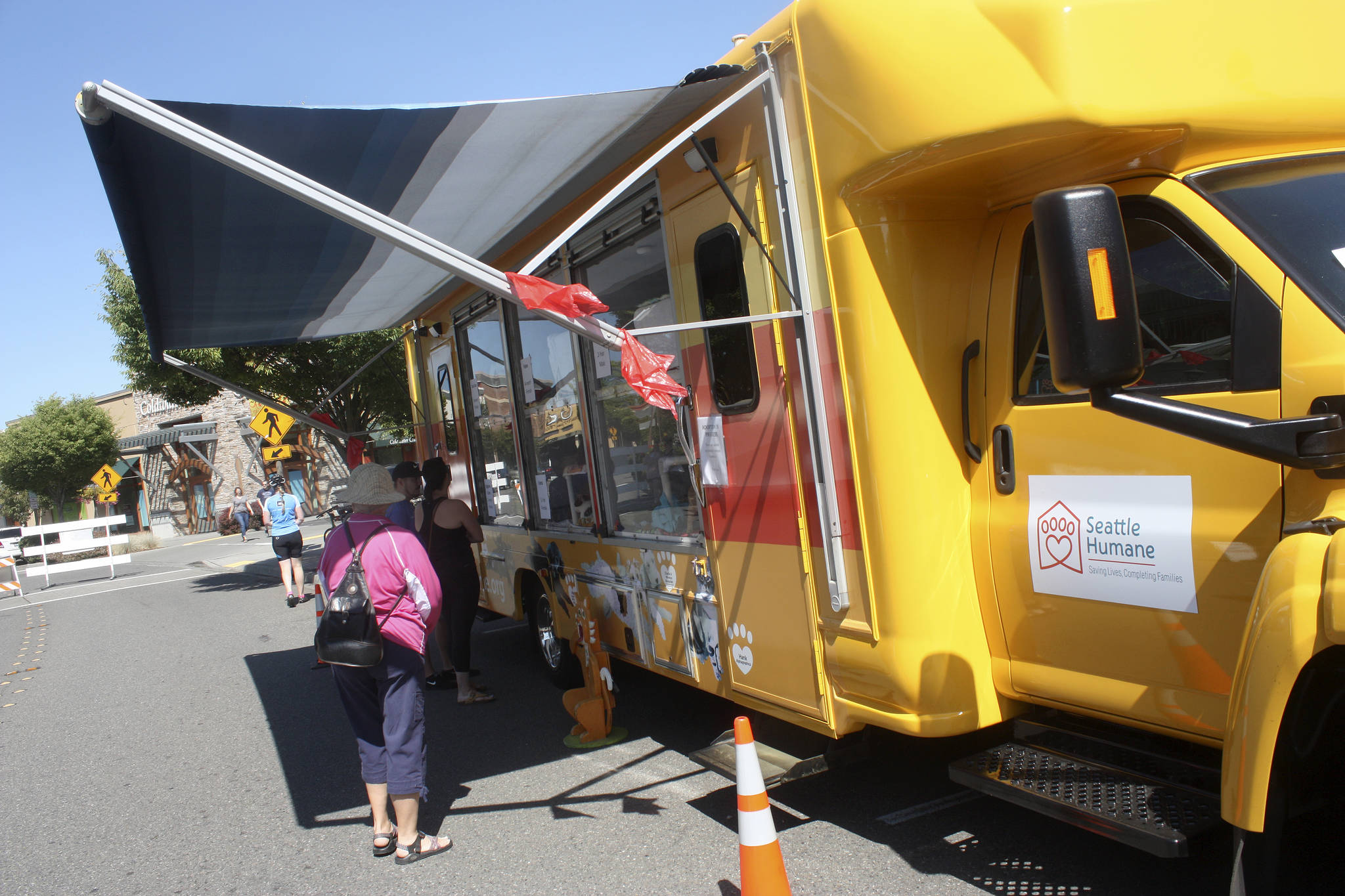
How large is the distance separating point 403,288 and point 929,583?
4725mm

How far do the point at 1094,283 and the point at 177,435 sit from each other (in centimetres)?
3715

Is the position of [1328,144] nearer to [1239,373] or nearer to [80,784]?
[1239,373]

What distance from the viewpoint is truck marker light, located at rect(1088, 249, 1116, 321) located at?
190cm

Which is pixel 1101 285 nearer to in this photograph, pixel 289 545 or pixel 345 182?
pixel 345 182

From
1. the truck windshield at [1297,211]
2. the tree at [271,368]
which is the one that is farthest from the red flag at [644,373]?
the tree at [271,368]

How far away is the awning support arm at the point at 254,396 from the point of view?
6629mm

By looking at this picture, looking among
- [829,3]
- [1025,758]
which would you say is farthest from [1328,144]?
[1025,758]

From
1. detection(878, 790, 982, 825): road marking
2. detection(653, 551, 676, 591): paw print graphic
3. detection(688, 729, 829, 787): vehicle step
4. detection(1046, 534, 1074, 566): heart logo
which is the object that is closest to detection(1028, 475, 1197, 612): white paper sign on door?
detection(1046, 534, 1074, 566): heart logo

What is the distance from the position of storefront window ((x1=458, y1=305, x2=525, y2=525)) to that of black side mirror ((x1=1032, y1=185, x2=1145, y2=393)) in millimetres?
4504

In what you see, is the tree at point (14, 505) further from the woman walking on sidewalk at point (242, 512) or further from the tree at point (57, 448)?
the woman walking on sidewalk at point (242, 512)

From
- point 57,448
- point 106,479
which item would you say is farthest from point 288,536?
point 57,448

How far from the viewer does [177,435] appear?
111 ft

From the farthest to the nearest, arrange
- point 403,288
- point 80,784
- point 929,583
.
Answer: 1. point 403,288
2. point 80,784
3. point 929,583

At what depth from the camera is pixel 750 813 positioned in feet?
9.29
